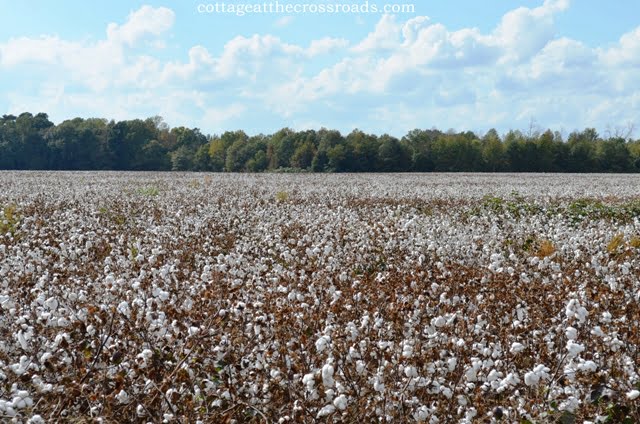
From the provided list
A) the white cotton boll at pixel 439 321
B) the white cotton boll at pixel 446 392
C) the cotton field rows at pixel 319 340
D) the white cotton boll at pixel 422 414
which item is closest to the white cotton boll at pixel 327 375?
the cotton field rows at pixel 319 340

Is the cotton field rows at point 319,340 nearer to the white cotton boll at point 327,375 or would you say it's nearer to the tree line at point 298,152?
the white cotton boll at point 327,375

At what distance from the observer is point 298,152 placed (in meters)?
70.0

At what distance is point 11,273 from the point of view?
24.9 ft

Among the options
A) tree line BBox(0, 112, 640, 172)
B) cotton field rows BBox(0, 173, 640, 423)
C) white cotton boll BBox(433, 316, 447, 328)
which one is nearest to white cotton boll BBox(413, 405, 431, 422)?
cotton field rows BBox(0, 173, 640, 423)

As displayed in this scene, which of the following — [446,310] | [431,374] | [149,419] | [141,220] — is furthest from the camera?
[141,220]

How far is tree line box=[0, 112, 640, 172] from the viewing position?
2746 inches

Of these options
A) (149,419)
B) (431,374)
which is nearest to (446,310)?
(431,374)

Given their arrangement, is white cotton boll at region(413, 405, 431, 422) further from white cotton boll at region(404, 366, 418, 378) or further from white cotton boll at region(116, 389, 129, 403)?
white cotton boll at region(116, 389, 129, 403)

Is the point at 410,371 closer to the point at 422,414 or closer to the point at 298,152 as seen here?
the point at 422,414

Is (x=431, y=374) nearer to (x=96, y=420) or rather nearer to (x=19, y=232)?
(x=96, y=420)

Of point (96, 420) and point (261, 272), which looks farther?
point (261, 272)

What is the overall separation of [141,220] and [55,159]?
7257 centimetres

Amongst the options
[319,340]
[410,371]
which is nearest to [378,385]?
[410,371]

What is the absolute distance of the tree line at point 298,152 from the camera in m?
69.8
